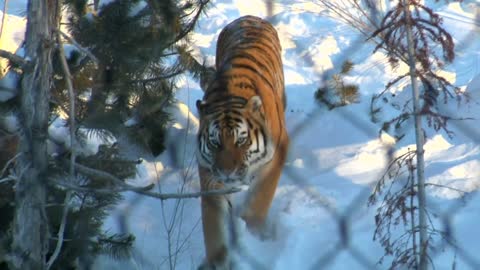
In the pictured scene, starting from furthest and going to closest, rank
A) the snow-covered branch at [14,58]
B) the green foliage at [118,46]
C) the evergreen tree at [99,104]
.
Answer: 1. the green foliage at [118,46]
2. the evergreen tree at [99,104]
3. the snow-covered branch at [14,58]

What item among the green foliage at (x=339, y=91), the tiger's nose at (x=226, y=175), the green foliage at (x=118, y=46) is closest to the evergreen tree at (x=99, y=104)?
the green foliage at (x=118, y=46)

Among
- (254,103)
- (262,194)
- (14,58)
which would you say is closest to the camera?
(14,58)

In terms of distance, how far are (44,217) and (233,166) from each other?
4.81ft

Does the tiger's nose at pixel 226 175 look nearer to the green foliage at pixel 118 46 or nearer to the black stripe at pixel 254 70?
the green foliage at pixel 118 46

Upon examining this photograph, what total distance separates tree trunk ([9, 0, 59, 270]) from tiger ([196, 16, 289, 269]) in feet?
3.87

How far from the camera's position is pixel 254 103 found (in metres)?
2.73

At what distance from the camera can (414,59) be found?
1359mm

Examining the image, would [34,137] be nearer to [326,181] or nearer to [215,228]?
[215,228]

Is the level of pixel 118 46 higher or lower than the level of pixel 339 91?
lower

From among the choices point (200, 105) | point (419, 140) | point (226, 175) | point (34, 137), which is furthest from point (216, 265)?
point (34, 137)

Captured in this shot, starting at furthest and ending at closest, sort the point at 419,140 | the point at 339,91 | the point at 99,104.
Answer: the point at 339,91 → the point at 99,104 → the point at 419,140

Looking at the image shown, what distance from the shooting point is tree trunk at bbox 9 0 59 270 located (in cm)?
100

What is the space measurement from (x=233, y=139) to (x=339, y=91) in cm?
56

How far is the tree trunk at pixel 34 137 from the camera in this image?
1.00 metres
